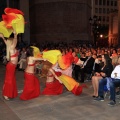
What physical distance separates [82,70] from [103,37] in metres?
71.7

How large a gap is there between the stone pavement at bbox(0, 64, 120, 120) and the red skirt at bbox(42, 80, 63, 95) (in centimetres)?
33

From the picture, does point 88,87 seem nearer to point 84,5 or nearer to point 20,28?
point 20,28

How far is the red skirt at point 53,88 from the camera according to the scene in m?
9.70

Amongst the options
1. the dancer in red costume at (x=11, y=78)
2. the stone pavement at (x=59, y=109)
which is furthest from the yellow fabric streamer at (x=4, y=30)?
the stone pavement at (x=59, y=109)

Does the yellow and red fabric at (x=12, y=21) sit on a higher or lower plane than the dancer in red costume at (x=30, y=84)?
higher

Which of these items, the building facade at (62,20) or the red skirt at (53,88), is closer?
the red skirt at (53,88)

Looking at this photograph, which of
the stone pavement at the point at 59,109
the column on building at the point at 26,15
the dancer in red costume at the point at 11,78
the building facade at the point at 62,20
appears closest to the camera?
the stone pavement at the point at 59,109

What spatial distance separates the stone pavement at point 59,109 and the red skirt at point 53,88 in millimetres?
329

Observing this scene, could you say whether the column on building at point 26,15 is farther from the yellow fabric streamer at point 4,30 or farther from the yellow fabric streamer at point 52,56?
the yellow fabric streamer at point 52,56

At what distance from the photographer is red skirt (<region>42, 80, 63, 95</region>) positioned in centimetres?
970

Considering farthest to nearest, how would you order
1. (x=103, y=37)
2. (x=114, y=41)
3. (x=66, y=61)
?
(x=103, y=37) < (x=114, y=41) < (x=66, y=61)

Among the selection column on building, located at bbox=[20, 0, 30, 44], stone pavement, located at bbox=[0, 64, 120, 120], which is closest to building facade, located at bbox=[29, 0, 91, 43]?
column on building, located at bbox=[20, 0, 30, 44]

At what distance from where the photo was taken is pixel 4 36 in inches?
373

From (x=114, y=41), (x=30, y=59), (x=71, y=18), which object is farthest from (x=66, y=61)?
(x=114, y=41)
